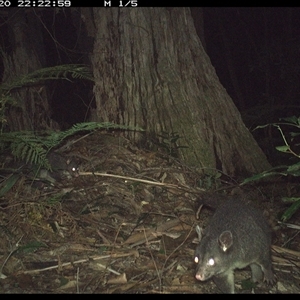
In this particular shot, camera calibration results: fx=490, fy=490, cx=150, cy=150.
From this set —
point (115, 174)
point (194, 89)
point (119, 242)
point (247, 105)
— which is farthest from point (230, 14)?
point (119, 242)

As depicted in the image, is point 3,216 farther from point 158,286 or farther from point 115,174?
point 158,286

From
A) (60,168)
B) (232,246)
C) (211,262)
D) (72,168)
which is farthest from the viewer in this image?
(72,168)

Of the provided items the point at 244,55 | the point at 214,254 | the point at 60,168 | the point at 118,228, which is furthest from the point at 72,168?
the point at 244,55

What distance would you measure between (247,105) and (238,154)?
34.1 ft

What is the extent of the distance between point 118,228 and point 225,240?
129 cm

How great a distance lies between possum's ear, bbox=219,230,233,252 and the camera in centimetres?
432

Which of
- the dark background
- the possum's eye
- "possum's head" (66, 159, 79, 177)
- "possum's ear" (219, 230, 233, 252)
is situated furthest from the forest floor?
the dark background

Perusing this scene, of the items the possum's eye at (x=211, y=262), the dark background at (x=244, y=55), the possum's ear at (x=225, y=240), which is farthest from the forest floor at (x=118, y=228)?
the dark background at (x=244, y=55)

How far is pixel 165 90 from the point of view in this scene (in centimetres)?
683

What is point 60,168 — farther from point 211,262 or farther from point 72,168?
point 211,262

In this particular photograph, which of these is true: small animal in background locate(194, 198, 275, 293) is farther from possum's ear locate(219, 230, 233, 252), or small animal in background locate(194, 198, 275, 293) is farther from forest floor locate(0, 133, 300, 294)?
forest floor locate(0, 133, 300, 294)

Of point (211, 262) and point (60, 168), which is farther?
point (60, 168)

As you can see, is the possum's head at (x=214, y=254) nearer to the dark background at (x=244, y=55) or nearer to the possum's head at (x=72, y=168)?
the possum's head at (x=72, y=168)

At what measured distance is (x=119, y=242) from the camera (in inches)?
195
